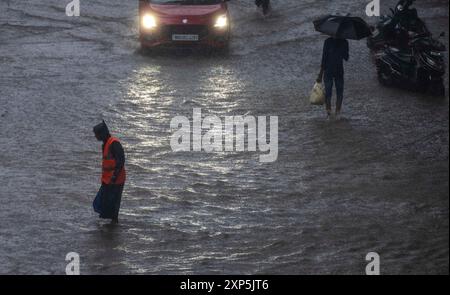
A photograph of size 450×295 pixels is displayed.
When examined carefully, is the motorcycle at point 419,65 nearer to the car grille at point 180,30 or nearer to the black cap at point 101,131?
the car grille at point 180,30

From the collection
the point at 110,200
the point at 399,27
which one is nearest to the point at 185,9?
the point at 399,27

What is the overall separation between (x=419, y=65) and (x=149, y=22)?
7010 millimetres

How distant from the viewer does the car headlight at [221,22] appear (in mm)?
23922

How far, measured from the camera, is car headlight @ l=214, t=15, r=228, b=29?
78.5 feet

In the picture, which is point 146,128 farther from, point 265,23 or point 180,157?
point 265,23

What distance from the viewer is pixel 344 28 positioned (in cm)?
1745

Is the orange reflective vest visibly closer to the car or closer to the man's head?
the man's head

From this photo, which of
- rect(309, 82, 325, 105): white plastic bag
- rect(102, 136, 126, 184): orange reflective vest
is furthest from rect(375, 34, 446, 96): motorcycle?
A: rect(102, 136, 126, 184): orange reflective vest

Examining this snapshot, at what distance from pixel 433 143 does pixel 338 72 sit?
234 centimetres

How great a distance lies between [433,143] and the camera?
16.4 m

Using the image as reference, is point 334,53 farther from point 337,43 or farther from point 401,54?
point 401,54

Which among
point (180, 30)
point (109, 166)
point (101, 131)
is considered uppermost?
point (180, 30)

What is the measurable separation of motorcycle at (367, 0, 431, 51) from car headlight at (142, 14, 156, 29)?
5056 mm

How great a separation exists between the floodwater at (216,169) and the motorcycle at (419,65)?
1.04ft
